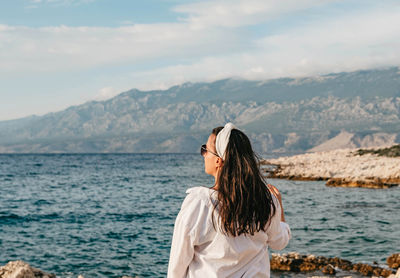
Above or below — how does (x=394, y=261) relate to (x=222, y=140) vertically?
below

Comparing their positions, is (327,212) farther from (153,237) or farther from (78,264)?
(78,264)

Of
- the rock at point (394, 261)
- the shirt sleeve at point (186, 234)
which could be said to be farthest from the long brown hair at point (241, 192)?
the rock at point (394, 261)

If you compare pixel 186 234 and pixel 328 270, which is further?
pixel 328 270

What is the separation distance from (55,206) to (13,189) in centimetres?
1504

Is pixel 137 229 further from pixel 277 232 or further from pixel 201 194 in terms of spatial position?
pixel 201 194

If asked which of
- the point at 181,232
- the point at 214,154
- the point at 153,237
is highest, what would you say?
the point at 214,154

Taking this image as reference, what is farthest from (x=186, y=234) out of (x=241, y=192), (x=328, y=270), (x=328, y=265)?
(x=328, y=265)

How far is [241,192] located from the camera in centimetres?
269

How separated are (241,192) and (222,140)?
0.33 m

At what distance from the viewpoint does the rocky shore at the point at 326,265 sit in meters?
10.5

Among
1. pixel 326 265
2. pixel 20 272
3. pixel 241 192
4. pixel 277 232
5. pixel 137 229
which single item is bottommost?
pixel 137 229

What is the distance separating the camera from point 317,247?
1354 cm

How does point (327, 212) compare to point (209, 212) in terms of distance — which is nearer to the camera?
point (209, 212)

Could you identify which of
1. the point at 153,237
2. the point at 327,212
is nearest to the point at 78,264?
the point at 153,237
